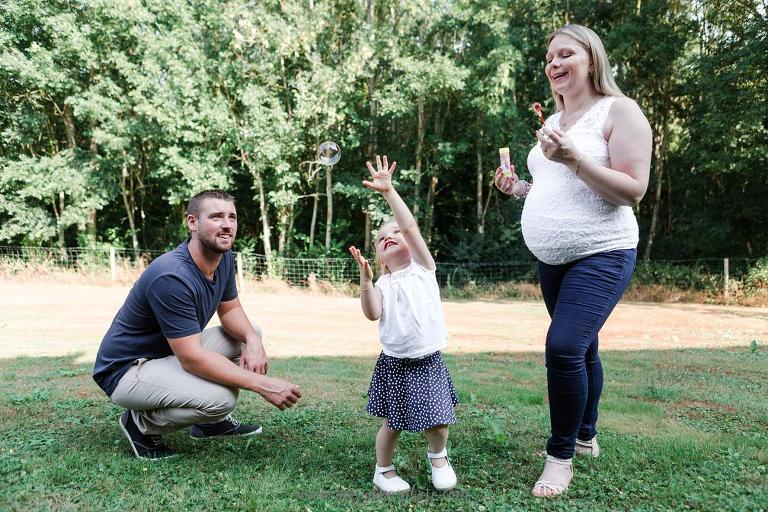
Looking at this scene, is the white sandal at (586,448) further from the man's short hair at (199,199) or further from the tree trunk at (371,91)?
the tree trunk at (371,91)

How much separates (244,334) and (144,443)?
802mm

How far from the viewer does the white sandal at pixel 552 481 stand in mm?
2713

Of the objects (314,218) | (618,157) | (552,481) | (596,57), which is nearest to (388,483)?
(552,481)

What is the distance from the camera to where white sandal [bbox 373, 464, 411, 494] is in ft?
9.17

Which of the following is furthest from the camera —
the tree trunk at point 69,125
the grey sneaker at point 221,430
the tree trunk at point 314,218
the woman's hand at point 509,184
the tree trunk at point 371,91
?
the tree trunk at point 69,125

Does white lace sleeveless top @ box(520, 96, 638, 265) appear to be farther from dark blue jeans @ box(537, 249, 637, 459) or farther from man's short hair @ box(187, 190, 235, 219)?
man's short hair @ box(187, 190, 235, 219)

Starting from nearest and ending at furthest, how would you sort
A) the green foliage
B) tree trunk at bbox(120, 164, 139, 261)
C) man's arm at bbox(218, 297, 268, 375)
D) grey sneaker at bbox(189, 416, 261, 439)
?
man's arm at bbox(218, 297, 268, 375) → grey sneaker at bbox(189, 416, 261, 439) → the green foliage → tree trunk at bbox(120, 164, 139, 261)

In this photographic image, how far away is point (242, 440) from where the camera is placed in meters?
3.62

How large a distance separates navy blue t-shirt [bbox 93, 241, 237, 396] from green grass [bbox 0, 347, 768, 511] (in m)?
0.52

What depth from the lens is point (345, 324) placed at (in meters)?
10.8

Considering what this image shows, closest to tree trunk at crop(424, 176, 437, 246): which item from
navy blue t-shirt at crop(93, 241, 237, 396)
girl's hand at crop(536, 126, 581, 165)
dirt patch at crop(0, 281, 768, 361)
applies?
dirt patch at crop(0, 281, 768, 361)

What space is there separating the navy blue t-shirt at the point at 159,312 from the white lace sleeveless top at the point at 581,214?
1.81 metres

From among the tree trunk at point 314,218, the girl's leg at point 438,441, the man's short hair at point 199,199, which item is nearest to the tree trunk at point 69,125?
the tree trunk at point 314,218

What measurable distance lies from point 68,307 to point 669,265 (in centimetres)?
1530
